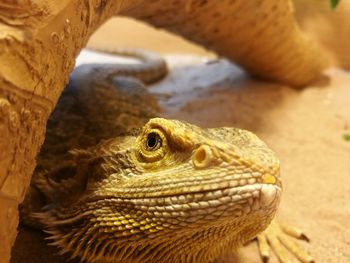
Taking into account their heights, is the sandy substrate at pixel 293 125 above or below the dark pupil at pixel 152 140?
below

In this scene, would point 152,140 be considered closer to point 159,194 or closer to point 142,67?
point 159,194

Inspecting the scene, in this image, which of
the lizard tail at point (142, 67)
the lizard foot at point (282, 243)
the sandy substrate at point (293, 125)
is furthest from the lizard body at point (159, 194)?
the lizard tail at point (142, 67)

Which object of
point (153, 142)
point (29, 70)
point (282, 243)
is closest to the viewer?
point (29, 70)

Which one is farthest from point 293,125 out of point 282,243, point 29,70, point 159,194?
point 29,70

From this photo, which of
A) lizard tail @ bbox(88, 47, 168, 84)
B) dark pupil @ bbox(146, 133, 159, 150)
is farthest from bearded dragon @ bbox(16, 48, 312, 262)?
lizard tail @ bbox(88, 47, 168, 84)

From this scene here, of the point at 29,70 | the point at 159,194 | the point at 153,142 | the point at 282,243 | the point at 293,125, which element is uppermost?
the point at 29,70

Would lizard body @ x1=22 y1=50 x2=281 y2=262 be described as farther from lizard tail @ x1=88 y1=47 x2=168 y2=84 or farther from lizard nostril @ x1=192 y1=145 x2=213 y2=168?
lizard tail @ x1=88 y1=47 x2=168 y2=84

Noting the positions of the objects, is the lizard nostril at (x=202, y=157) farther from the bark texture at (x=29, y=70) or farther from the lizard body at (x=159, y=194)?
the bark texture at (x=29, y=70)
